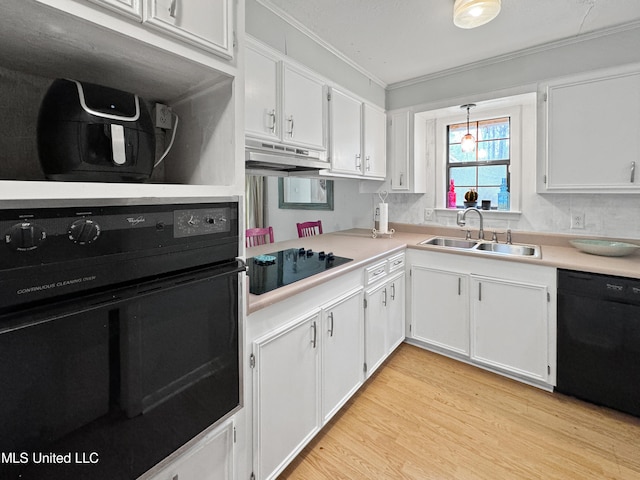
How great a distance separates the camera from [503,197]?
2.91 meters

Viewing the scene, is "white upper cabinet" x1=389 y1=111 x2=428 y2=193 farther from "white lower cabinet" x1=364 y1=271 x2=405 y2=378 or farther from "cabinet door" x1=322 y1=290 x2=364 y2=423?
"cabinet door" x1=322 y1=290 x2=364 y2=423

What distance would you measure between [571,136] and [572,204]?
0.56 metres

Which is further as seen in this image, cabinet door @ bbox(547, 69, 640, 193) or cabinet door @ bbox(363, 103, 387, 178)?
cabinet door @ bbox(363, 103, 387, 178)

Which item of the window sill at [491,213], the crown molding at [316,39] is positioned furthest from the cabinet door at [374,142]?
the window sill at [491,213]

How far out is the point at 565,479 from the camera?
1.49m

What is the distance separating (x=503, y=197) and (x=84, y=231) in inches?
125

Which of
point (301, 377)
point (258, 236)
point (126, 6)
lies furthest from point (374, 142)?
point (126, 6)

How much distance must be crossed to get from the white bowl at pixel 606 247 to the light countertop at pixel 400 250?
3 centimetres

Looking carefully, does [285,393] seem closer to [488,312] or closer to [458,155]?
[488,312]

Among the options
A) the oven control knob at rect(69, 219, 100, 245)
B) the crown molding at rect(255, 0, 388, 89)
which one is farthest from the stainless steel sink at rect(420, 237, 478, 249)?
the oven control knob at rect(69, 219, 100, 245)

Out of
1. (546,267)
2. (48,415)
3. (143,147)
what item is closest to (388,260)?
(546,267)

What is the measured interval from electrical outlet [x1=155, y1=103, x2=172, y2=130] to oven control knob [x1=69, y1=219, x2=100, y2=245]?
663 millimetres

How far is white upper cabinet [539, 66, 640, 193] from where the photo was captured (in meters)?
A: 2.04

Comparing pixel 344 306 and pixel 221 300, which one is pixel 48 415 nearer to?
pixel 221 300
